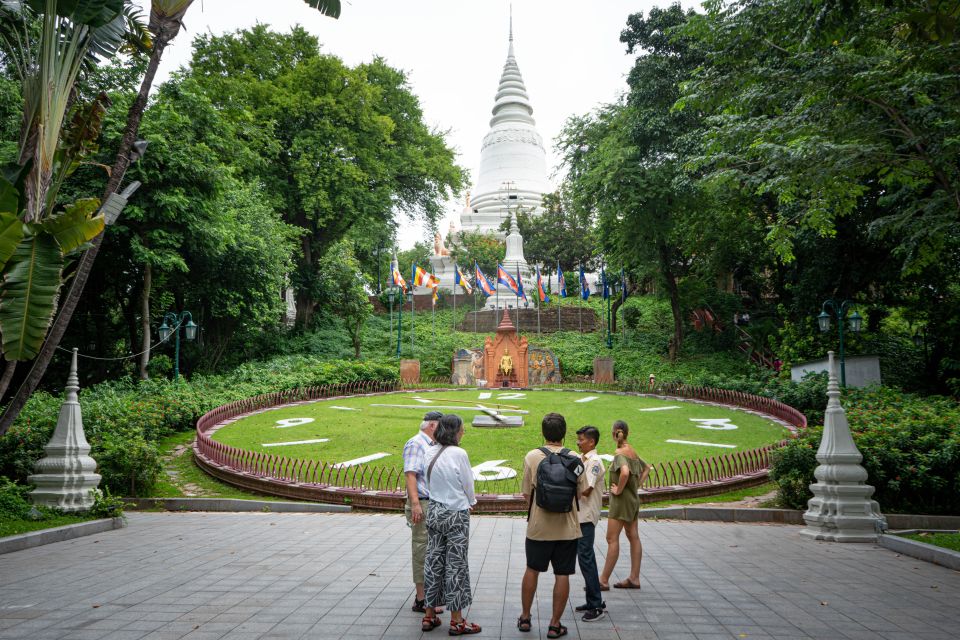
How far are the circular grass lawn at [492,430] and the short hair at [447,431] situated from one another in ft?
24.7

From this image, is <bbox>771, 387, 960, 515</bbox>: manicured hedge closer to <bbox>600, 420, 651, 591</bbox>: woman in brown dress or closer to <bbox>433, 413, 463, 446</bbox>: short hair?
<bbox>600, 420, 651, 591</bbox>: woman in brown dress

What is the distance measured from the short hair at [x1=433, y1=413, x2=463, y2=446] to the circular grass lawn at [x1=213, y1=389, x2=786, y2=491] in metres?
7.52

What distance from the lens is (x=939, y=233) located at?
1454cm

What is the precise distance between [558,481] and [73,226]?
639 cm

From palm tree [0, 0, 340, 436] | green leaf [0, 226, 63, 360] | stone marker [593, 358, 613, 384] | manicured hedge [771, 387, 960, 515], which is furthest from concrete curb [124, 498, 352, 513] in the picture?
stone marker [593, 358, 613, 384]

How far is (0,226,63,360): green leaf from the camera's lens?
7254mm

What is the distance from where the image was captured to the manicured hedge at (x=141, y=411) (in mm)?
11812

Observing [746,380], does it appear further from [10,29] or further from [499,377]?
[10,29]

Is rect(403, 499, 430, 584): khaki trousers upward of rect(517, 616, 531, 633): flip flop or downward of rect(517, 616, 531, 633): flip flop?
upward

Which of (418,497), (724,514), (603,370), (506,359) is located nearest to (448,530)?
(418,497)

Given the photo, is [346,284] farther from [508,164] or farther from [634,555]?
[508,164]

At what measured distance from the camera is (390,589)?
6410mm

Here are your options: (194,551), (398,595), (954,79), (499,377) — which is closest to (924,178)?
(954,79)

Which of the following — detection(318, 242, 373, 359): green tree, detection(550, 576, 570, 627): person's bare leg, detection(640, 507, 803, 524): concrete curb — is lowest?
detection(640, 507, 803, 524): concrete curb
